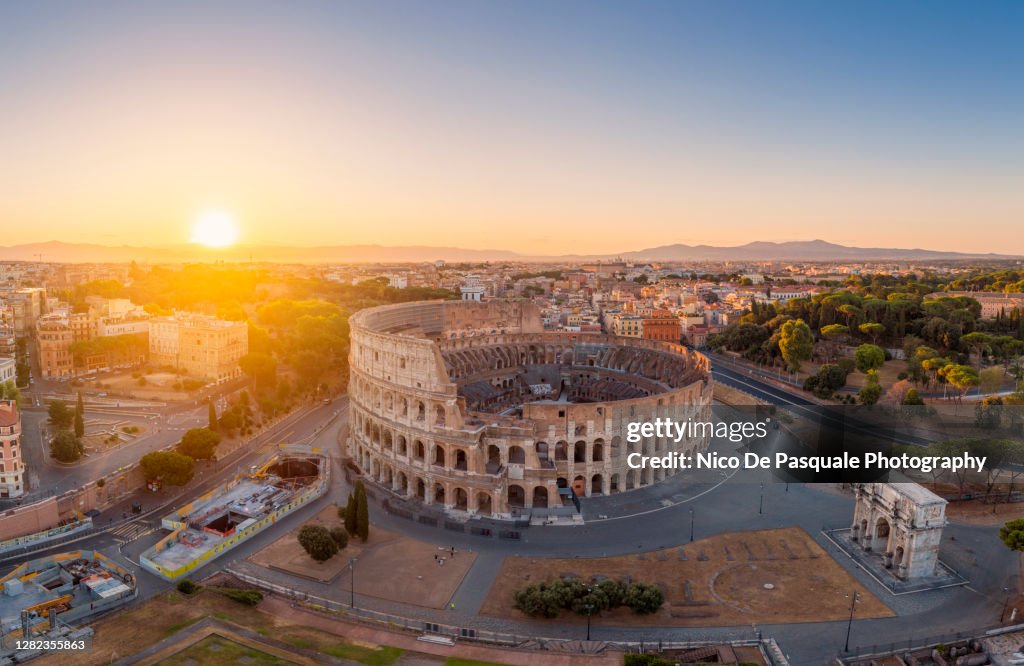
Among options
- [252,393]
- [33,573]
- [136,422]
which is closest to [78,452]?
[136,422]

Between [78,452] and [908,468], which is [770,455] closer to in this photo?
[908,468]

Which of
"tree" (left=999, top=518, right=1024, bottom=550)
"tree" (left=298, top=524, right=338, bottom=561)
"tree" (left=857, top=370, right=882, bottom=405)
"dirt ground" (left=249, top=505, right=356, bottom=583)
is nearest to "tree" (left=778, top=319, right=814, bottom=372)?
"tree" (left=857, top=370, right=882, bottom=405)

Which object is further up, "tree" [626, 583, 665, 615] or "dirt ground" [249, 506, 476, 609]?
"tree" [626, 583, 665, 615]

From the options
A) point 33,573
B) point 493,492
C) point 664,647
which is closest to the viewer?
point 664,647

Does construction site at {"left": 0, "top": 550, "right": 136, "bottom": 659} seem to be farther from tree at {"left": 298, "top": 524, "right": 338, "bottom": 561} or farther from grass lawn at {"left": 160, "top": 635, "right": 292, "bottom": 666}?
tree at {"left": 298, "top": 524, "right": 338, "bottom": 561}

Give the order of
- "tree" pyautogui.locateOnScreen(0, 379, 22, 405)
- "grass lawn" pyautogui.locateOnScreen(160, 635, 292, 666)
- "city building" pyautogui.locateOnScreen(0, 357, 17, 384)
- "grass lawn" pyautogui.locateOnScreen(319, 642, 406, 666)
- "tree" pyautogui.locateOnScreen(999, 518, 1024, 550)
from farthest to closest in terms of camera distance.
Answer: "city building" pyautogui.locateOnScreen(0, 357, 17, 384), "tree" pyautogui.locateOnScreen(0, 379, 22, 405), "tree" pyautogui.locateOnScreen(999, 518, 1024, 550), "grass lawn" pyautogui.locateOnScreen(319, 642, 406, 666), "grass lawn" pyautogui.locateOnScreen(160, 635, 292, 666)
